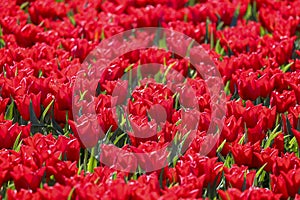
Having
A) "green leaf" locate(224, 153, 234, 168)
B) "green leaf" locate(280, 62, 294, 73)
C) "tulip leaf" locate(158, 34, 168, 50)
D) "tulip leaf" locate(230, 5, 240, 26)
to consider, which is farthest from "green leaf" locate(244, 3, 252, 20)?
"green leaf" locate(224, 153, 234, 168)

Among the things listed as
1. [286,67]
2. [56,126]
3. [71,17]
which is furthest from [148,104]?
[71,17]

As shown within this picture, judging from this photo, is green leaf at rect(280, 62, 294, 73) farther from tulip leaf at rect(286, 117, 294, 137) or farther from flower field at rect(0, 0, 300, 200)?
tulip leaf at rect(286, 117, 294, 137)

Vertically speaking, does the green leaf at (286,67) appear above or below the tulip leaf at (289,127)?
above

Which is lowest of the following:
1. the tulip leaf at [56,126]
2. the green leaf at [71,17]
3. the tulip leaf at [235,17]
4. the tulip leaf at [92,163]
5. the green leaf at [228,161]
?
the green leaf at [228,161]

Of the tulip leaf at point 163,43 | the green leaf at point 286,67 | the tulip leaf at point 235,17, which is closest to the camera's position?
the green leaf at point 286,67

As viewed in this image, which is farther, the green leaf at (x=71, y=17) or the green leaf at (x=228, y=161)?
the green leaf at (x=71, y=17)

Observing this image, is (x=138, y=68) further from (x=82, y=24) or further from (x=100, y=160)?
(x=100, y=160)

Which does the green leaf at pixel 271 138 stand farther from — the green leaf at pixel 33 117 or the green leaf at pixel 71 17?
the green leaf at pixel 71 17

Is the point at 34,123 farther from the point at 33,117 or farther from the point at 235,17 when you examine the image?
the point at 235,17

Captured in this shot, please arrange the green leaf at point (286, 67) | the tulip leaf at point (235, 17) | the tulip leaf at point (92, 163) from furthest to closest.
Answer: the tulip leaf at point (235, 17), the green leaf at point (286, 67), the tulip leaf at point (92, 163)

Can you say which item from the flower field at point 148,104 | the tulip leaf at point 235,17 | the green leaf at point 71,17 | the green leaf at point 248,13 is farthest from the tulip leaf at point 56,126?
the green leaf at point 248,13
